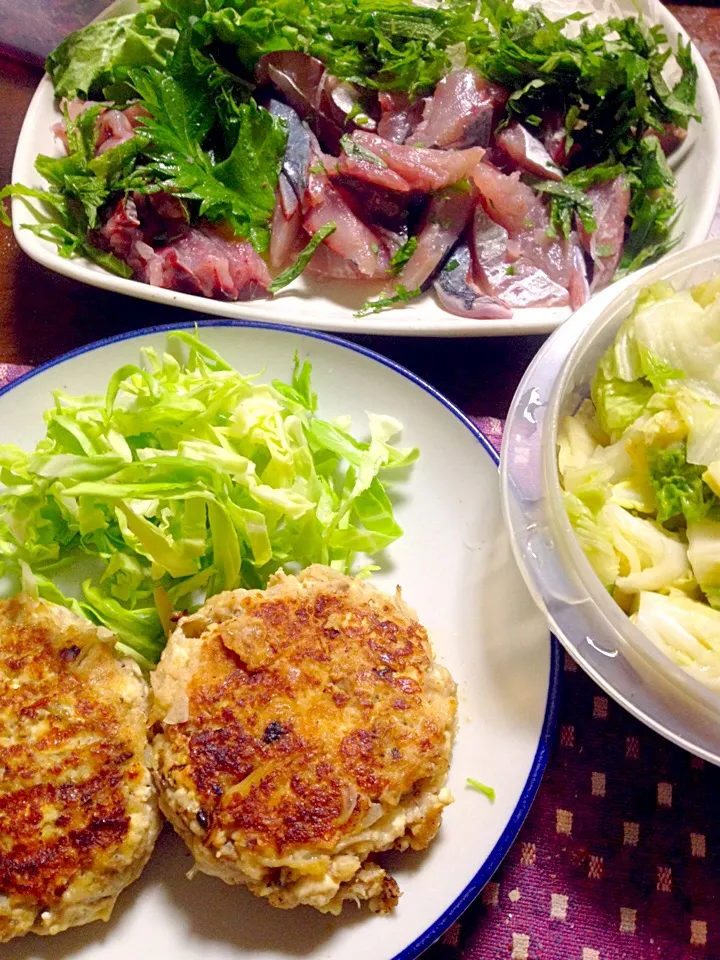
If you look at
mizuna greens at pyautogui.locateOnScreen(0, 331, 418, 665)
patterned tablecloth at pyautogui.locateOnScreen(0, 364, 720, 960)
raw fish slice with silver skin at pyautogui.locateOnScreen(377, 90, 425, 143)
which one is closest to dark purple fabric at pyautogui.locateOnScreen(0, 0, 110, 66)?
raw fish slice with silver skin at pyautogui.locateOnScreen(377, 90, 425, 143)

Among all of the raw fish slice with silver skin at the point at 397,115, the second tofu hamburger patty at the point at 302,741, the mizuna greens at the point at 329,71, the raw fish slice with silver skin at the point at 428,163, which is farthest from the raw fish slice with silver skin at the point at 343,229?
the second tofu hamburger patty at the point at 302,741

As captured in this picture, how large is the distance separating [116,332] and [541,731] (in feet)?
5.49

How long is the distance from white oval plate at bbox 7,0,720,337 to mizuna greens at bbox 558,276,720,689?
14.0 inches

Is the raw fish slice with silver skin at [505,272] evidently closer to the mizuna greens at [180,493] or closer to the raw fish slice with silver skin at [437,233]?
the raw fish slice with silver skin at [437,233]

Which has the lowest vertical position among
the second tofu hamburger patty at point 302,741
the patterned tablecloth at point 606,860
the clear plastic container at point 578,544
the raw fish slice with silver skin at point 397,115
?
the patterned tablecloth at point 606,860

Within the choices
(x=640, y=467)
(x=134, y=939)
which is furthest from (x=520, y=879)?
(x=640, y=467)

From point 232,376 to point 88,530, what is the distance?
517 mm

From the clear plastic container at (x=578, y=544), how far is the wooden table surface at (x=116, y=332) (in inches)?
12.6

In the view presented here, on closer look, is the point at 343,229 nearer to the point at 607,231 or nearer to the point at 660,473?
the point at 607,231

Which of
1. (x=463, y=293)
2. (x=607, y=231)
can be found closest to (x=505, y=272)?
(x=463, y=293)

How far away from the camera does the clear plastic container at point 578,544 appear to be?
1587mm

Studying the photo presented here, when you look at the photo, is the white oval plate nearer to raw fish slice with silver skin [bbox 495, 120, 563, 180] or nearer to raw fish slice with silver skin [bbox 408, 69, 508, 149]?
raw fish slice with silver skin [bbox 495, 120, 563, 180]

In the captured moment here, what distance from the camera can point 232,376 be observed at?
197cm

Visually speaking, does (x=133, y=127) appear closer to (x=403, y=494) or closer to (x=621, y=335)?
(x=403, y=494)
